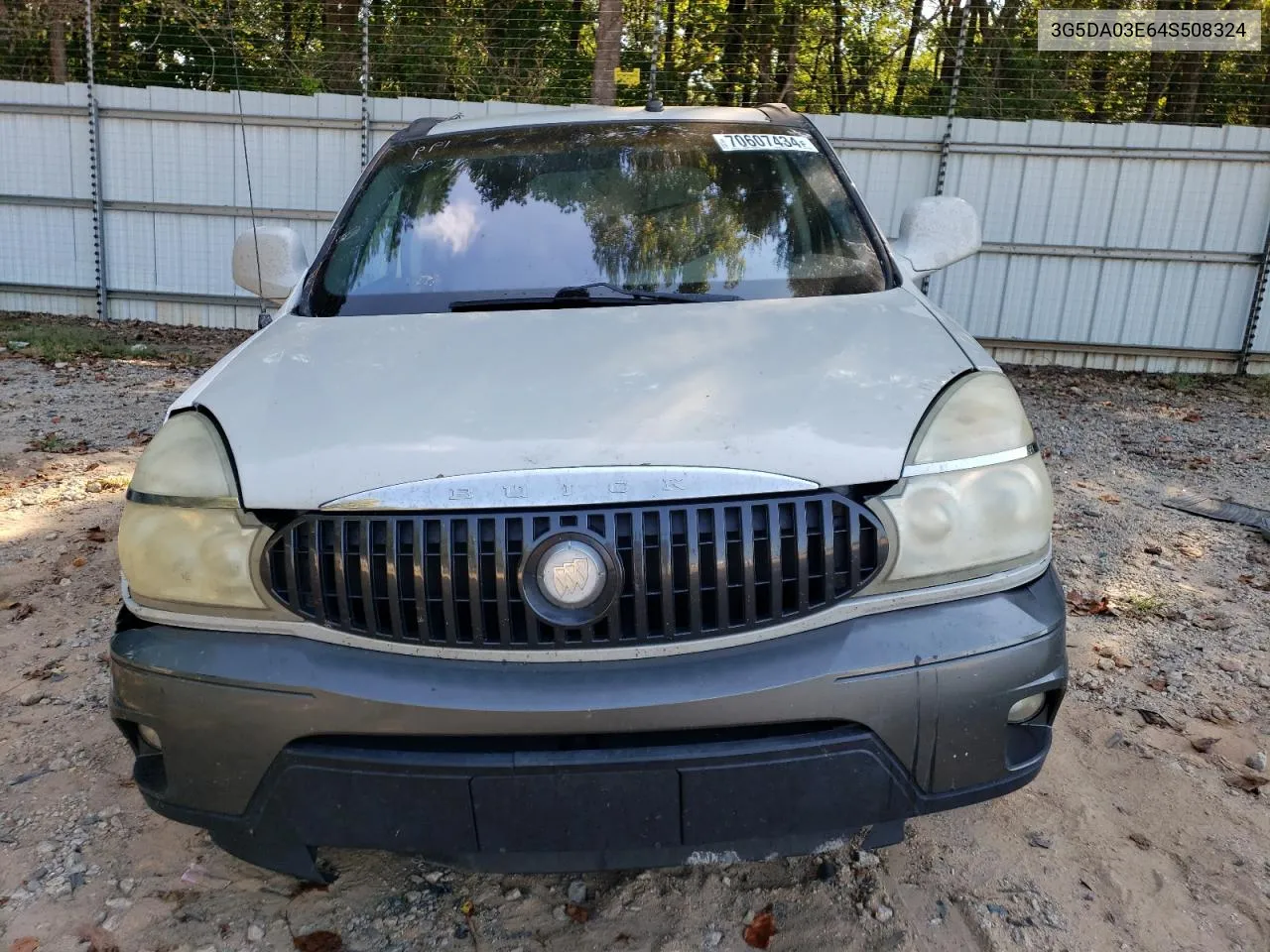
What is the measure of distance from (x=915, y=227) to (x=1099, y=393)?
6.03m

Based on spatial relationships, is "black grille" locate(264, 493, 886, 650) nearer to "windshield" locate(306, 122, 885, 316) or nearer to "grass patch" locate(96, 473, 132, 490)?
"windshield" locate(306, 122, 885, 316)

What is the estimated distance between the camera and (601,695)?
64.9 inches

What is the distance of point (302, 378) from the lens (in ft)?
6.95

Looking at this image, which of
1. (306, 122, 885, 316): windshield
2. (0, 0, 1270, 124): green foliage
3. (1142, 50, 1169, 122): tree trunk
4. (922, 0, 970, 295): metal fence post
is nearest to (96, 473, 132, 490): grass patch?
(306, 122, 885, 316): windshield

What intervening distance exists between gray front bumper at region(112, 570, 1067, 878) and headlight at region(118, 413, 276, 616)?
0.09m

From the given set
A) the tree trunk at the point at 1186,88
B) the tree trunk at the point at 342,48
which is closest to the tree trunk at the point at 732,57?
the tree trunk at the point at 342,48

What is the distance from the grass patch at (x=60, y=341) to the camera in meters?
8.45

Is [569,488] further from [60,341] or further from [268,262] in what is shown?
[60,341]

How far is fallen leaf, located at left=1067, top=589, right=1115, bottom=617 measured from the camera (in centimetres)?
367

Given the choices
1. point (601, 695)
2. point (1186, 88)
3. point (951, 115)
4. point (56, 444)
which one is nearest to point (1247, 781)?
point (601, 695)

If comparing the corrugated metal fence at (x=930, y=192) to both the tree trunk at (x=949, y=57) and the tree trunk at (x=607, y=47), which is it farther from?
the tree trunk at (x=607, y=47)

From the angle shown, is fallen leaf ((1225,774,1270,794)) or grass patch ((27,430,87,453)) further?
grass patch ((27,430,87,453))

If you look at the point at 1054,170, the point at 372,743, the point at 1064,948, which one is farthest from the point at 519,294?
the point at 1054,170

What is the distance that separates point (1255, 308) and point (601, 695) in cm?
961
